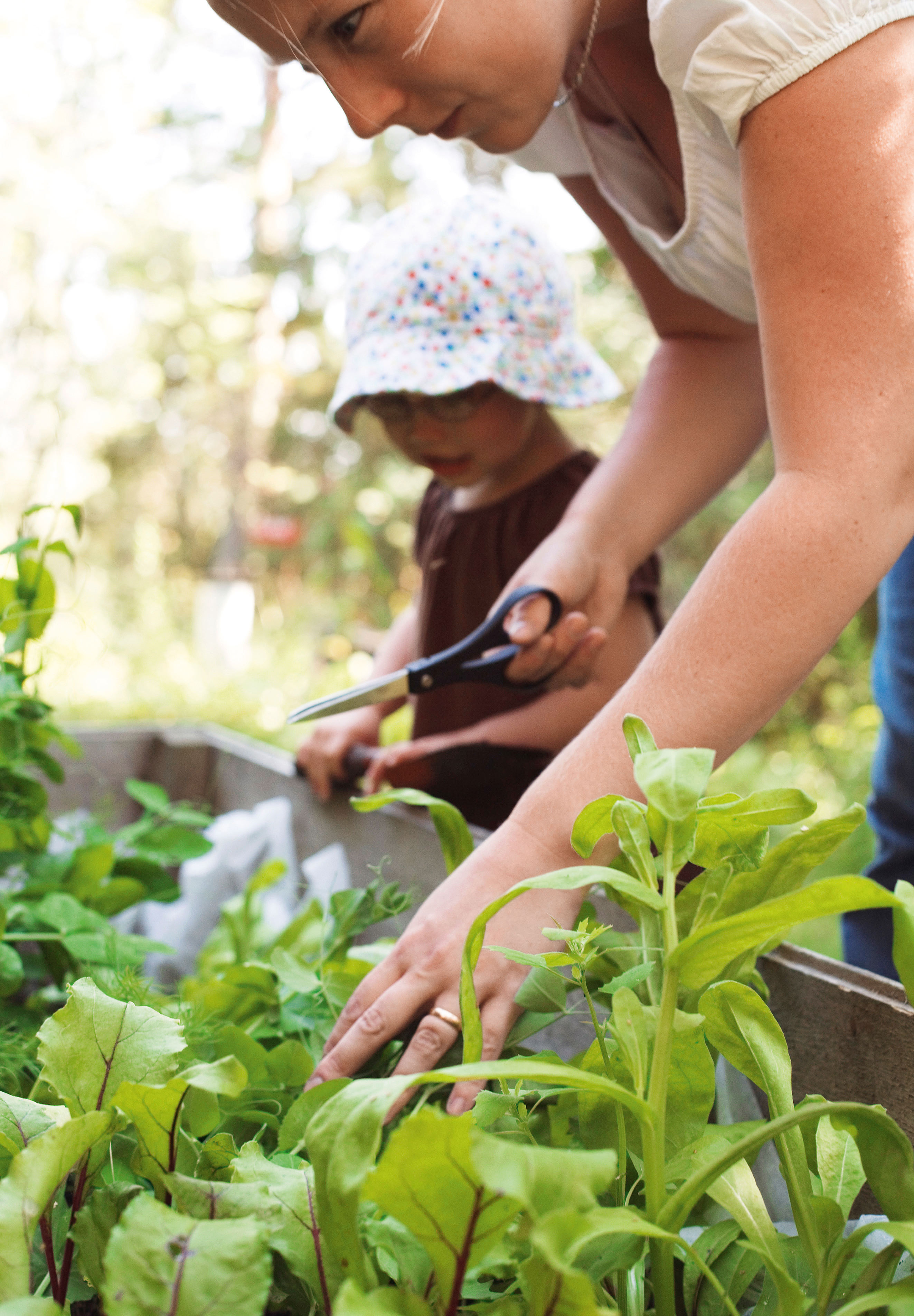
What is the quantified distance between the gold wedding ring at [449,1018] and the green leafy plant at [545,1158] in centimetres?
4

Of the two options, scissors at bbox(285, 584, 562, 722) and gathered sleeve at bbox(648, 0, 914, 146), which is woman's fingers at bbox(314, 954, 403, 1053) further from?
gathered sleeve at bbox(648, 0, 914, 146)

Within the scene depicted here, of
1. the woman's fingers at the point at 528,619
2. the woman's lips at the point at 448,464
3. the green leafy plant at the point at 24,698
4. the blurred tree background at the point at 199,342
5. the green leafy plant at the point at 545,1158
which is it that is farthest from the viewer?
the blurred tree background at the point at 199,342

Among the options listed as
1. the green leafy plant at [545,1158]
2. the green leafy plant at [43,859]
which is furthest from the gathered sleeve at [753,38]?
the green leafy plant at [43,859]

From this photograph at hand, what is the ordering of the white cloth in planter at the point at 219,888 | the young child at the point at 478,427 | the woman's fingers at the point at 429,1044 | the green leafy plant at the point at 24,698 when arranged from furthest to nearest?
1. the young child at the point at 478,427
2. the white cloth in planter at the point at 219,888
3. the green leafy plant at the point at 24,698
4. the woman's fingers at the point at 429,1044

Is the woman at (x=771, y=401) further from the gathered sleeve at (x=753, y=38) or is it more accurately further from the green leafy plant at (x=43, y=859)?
the green leafy plant at (x=43, y=859)

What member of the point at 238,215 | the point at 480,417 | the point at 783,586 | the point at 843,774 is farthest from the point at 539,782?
the point at 238,215

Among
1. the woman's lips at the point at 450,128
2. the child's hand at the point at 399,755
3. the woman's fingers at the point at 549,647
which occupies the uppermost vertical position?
Answer: the woman's lips at the point at 450,128

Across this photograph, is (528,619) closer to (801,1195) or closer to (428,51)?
(428,51)

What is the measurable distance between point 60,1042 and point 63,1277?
86 millimetres

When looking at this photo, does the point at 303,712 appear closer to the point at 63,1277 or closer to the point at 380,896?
the point at 380,896

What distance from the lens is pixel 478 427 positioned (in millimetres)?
1279

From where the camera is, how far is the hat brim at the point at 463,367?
118 cm

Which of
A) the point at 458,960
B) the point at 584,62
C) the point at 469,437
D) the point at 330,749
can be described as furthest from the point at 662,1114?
the point at 469,437

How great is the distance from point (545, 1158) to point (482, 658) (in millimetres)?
663
